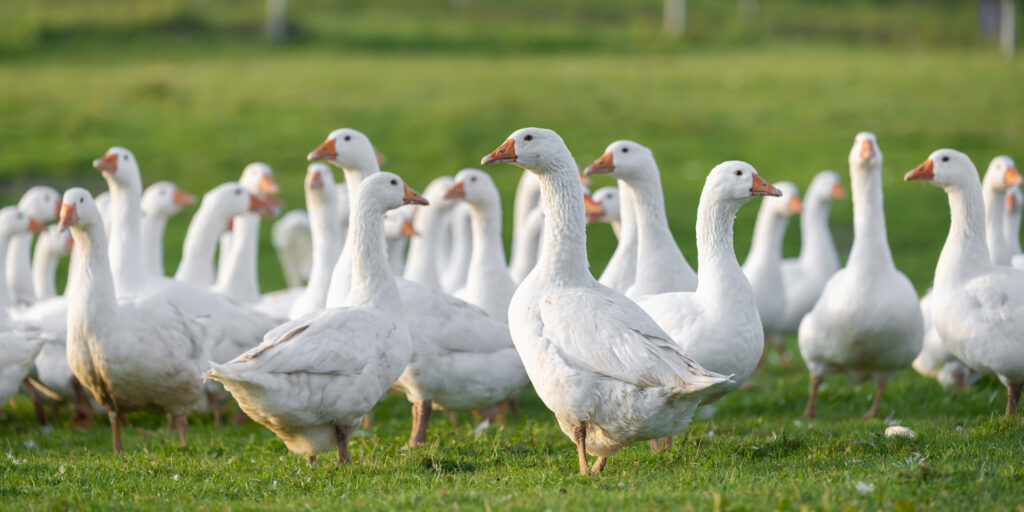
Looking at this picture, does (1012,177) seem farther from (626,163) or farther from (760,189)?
(760,189)

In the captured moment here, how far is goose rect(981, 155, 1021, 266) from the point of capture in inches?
440

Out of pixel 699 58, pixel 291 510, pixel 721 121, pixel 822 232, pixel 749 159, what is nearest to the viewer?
pixel 291 510

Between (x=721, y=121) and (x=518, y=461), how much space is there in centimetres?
2377

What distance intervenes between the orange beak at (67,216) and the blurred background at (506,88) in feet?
35.6

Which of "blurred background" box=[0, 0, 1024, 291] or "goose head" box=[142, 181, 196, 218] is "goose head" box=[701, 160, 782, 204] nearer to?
"goose head" box=[142, 181, 196, 218]

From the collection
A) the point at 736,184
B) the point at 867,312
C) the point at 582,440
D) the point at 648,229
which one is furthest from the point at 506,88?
the point at 582,440

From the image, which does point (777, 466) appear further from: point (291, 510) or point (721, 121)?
point (721, 121)

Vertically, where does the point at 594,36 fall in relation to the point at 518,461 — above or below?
above

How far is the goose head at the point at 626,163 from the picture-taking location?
981 centimetres

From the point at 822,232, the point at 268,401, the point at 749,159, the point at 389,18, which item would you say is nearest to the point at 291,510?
the point at 268,401

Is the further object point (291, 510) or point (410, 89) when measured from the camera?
point (410, 89)

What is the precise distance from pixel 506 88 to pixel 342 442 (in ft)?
83.2

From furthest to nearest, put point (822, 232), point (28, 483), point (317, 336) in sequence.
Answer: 1. point (822, 232)
2. point (317, 336)
3. point (28, 483)

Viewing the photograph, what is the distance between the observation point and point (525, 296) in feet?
25.2
